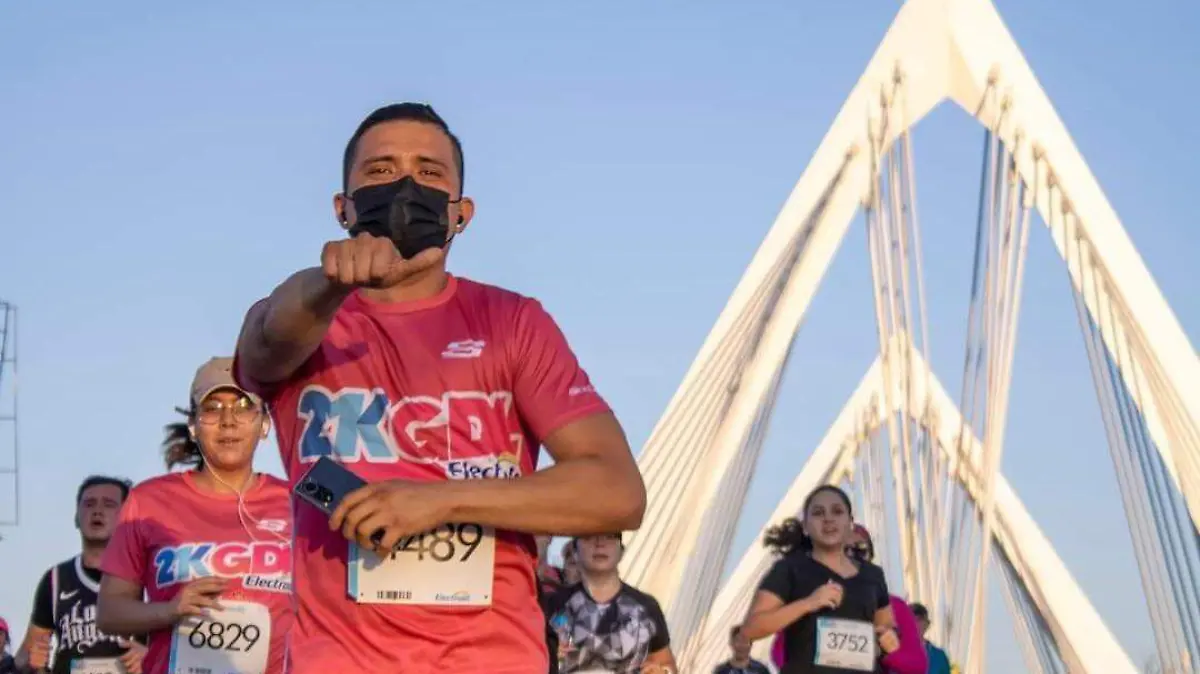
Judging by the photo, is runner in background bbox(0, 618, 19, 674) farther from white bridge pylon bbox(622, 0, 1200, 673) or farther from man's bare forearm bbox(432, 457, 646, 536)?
white bridge pylon bbox(622, 0, 1200, 673)

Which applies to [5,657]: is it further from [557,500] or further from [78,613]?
[557,500]

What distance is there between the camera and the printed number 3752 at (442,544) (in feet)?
12.6

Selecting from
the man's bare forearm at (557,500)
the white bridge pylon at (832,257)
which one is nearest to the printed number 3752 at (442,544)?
the man's bare forearm at (557,500)

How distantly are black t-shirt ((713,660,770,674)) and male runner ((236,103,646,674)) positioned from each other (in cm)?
889

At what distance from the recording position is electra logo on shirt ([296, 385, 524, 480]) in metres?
3.91

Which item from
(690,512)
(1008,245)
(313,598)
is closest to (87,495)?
(313,598)

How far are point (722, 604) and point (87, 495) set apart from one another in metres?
35.1

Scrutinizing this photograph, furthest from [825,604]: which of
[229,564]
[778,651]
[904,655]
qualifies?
[229,564]

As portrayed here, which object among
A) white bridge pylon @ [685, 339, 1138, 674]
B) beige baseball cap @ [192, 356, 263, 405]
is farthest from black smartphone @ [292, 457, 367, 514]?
white bridge pylon @ [685, 339, 1138, 674]

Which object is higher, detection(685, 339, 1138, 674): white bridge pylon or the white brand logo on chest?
detection(685, 339, 1138, 674): white bridge pylon

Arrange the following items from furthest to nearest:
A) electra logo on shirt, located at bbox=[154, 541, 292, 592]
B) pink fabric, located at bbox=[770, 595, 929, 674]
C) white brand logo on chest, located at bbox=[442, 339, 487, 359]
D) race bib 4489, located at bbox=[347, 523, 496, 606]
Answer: pink fabric, located at bbox=[770, 595, 929, 674] → electra logo on shirt, located at bbox=[154, 541, 292, 592] → white brand logo on chest, located at bbox=[442, 339, 487, 359] → race bib 4489, located at bbox=[347, 523, 496, 606]

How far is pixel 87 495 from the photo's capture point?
32.2 ft

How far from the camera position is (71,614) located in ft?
30.7

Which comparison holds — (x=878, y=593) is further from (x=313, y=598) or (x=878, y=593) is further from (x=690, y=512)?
(x=690, y=512)
